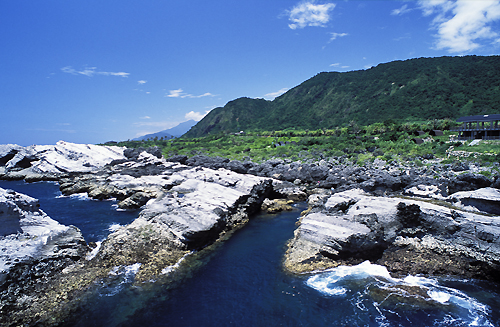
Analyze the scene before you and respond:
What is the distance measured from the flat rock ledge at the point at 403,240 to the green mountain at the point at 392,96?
368ft

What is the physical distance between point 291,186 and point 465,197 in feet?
69.6

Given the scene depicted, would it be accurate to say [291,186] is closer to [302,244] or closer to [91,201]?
[302,244]

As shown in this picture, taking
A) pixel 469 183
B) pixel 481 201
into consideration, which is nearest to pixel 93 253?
pixel 481 201

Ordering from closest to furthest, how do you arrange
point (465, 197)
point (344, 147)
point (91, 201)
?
point (465, 197) → point (91, 201) → point (344, 147)

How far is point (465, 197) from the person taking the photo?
1986 cm

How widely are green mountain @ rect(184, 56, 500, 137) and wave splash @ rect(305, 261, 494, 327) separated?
4577 inches

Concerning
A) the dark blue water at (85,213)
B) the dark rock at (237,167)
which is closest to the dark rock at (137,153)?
the dark rock at (237,167)

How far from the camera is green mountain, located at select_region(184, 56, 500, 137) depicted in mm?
112812

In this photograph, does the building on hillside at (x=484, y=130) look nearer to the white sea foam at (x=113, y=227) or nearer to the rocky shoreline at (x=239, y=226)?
the rocky shoreline at (x=239, y=226)

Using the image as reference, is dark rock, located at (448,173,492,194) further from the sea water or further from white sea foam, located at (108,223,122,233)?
white sea foam, located at (108,223,122,233)

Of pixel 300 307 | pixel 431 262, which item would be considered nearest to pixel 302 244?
pixel 300 307

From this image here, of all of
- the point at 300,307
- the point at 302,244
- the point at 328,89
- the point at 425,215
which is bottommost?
the point at 300,307

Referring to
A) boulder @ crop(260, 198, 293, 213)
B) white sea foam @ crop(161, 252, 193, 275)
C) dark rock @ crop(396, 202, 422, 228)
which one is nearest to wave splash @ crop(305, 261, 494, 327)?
dark rock @ crop(396, 202, 422, 228)

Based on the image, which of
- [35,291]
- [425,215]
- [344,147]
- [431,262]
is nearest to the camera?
[35,291]
